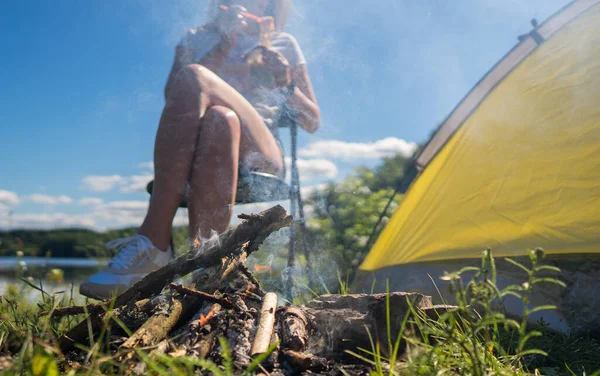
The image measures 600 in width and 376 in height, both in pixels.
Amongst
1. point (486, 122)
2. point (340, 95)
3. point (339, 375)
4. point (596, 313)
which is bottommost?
point (596, 313)

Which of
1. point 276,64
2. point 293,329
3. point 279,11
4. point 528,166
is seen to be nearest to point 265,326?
point 293,329

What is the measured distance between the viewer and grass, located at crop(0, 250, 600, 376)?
0.81 meters

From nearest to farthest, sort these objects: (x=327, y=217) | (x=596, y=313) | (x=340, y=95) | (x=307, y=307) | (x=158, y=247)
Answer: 1. (x=307, y=307)
2. (x=596, y=313)
3. (x=158, y=247)
4. (x=340, y=95)
5. (x=327, y=217)

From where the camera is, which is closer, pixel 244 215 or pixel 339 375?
pixel 339 375

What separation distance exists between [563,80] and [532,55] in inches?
14.7

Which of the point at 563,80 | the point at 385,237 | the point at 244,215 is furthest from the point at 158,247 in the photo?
the point at 563,80

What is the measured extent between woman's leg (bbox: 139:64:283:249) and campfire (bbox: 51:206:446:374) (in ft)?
2.57

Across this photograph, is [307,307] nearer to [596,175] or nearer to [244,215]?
[244,215]

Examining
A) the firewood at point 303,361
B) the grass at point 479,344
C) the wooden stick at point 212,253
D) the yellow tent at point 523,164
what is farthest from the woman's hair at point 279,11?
the firewood at point 303,361

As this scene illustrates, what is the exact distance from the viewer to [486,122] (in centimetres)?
271

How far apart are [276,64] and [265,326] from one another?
1.92 meters

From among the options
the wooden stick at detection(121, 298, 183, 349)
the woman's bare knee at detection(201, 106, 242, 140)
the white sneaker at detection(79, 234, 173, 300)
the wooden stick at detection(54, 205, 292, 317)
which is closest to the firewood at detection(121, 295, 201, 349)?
the wooden stick at detection(121, 298, 183, 349)

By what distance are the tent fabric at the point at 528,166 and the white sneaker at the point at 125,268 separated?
1.57m

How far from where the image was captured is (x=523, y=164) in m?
2.30
